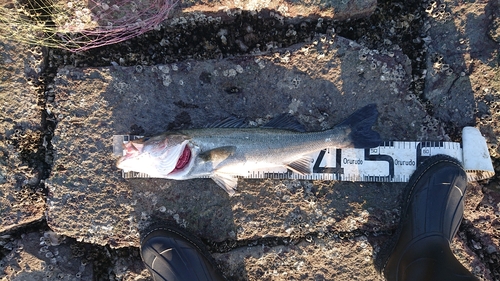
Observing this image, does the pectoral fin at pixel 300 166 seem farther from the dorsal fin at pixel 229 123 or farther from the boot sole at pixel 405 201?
the boot sole at pixel 405 201

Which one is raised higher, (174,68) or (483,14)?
(483,14)

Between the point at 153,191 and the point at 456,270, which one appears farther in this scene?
the point at 153,191

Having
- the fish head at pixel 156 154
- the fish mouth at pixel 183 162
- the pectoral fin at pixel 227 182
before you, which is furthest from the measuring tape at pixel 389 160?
the fish mouth at pixel 183 162

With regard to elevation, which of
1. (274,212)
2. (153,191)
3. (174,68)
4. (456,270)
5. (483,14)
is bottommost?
(456,270)

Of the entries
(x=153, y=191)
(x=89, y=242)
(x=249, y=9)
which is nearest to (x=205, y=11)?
(x=249, y=9)

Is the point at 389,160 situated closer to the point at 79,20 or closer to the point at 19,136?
the point at 79,20

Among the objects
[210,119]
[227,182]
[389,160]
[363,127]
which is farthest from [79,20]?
[389,160]

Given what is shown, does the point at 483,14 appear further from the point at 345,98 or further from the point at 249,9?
the point at 249,9
